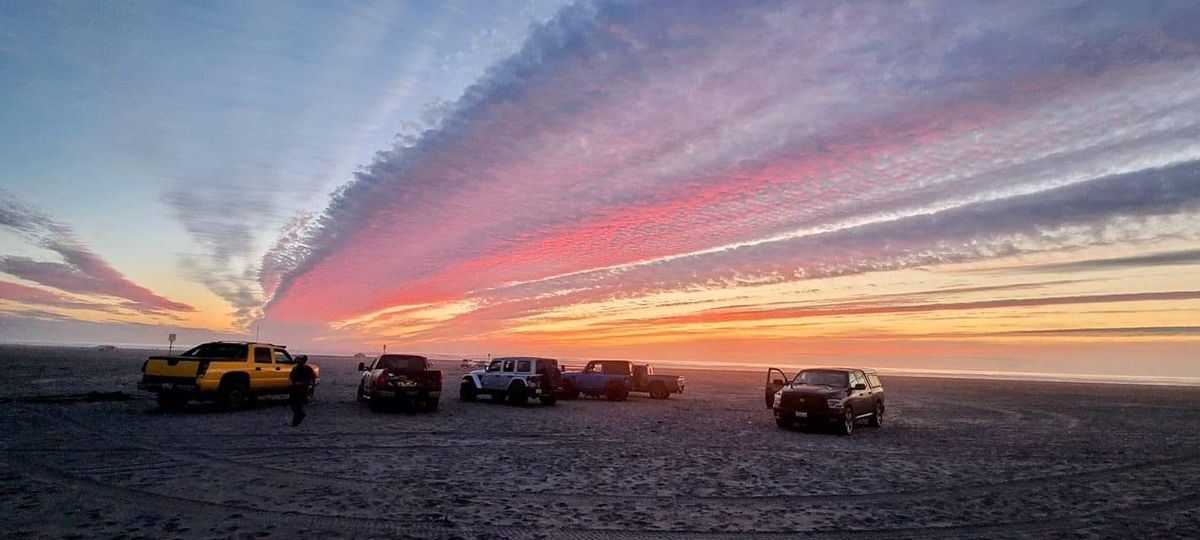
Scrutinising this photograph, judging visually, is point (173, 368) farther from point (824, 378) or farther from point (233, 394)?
point (824, 378)

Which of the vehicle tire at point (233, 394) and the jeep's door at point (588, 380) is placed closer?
the vehicle tire at point (233, 394)

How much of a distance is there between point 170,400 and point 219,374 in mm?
1676

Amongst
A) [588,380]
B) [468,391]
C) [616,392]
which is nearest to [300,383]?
[468,391]

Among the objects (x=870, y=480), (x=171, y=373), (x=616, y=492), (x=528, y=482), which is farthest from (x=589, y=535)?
(x=171, y=373)

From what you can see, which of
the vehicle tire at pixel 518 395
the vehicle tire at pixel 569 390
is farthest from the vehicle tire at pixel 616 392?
the vehicle tire at pixel 518 395

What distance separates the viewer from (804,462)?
13.7 m

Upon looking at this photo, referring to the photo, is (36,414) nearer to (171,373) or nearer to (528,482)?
(171,373)

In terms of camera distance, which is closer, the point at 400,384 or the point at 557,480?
the point at 557,480

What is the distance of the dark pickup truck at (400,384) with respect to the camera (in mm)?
22312

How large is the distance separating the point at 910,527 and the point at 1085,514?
3.19m

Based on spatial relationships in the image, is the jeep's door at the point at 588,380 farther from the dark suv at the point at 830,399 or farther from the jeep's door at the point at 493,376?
the dark suv at the point at 830,399

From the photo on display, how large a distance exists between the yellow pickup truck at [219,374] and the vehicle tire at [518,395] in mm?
8681

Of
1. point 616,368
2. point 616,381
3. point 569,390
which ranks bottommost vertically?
point 569,390

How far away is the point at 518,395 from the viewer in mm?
27000
